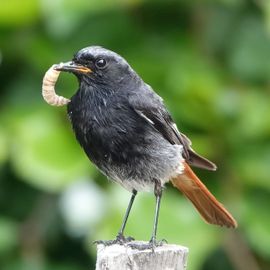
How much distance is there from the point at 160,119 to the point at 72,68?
49 centimetres

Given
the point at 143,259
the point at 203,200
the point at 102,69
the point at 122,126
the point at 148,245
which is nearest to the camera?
the point at 143,259

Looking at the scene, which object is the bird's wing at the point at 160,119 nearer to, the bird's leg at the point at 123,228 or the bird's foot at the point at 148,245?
the bird's leg at the point at 123,228

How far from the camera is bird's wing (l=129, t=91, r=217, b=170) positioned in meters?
4.82

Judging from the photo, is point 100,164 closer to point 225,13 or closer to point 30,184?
point 30,184

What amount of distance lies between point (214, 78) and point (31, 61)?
44.8 inches

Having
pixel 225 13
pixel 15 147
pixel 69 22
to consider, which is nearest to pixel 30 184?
pixel 15 147

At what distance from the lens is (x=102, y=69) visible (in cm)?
488

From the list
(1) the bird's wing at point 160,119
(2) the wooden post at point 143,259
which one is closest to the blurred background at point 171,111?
(1) the bird's wing at point 160,119

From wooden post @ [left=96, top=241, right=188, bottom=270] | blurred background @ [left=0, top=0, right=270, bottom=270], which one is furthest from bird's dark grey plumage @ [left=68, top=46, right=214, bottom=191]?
blurred background @ [left=0, top=0, right=270, bottom=270]

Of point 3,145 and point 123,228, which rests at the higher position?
point 3,145

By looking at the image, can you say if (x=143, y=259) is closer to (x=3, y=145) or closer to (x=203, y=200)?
(x=203, y=200)

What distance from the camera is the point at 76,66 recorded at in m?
4.79

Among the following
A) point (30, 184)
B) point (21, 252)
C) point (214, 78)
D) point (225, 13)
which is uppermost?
point (225, 13)

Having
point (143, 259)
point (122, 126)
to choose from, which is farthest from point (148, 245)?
point (122, 126)
